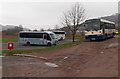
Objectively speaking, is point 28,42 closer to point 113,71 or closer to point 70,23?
point 70,23

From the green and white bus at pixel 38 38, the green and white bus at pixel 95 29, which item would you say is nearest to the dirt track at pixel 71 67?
the green and white bus at pixel 95 29

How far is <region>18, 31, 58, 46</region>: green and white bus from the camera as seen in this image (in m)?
29.9

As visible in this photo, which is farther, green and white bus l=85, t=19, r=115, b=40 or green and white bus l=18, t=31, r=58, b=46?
green and white bus l=18, t=31, r=58, b=46

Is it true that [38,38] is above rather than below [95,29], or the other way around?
below

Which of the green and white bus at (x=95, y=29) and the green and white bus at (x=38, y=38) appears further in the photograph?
the green and white bus at (x=38, y=38)

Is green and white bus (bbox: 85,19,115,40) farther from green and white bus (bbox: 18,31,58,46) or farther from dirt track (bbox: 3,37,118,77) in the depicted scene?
dirt track (bbox: 3,37,118,77)

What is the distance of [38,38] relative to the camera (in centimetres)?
3088

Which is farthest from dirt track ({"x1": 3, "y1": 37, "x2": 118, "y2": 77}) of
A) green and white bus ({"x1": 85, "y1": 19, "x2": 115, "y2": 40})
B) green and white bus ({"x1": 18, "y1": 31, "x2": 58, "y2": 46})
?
green and white bus ({"x1": 18, "y1": 31, "x2": 58, "y2": 46})

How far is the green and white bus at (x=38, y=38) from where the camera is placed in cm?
2991

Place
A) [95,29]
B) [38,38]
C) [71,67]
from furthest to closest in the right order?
[38,38], [95,29], [71,67]

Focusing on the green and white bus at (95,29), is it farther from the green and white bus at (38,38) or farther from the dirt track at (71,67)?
the dirt track at (71,67)

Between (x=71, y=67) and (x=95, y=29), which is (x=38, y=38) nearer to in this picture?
(x=95, y=29)

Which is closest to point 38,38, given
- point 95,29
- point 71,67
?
point 95,29

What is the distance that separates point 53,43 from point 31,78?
22.9 m
